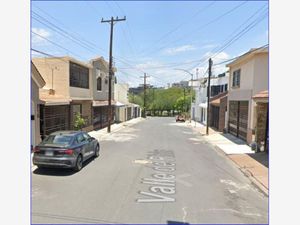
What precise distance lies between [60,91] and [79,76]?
3.21m

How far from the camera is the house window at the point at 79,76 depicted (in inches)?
808

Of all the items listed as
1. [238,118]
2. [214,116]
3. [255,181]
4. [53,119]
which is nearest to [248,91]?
[238,118]

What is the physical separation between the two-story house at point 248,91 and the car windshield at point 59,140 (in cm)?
974

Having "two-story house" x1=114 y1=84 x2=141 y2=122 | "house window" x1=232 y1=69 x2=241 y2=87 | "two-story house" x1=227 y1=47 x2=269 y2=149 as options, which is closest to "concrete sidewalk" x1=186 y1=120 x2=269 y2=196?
"two-story house" x1=227 y1=47 x2=269 y2=149

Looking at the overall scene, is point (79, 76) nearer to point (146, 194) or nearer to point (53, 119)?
point (53, 119)

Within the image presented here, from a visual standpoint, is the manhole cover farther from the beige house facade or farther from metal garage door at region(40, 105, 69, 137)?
metal garage door at region(40, 105, 69, 137)

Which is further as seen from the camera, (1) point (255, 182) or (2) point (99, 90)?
(2) point (99, 90)

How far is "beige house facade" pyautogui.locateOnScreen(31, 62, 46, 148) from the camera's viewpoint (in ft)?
45.1

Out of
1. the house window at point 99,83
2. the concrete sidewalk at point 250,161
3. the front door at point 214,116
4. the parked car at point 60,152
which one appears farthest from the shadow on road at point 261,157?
the house window at point 99,83

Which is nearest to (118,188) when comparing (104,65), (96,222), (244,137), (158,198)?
(158,198)

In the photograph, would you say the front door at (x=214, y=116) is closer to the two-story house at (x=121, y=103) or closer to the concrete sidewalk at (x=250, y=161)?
the concrete sidewalk at (x=250, y=161)

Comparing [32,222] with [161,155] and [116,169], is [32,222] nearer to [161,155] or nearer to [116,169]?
[116,169]

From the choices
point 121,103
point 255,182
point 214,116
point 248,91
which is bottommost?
point 255,182

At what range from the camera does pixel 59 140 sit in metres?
10.3
